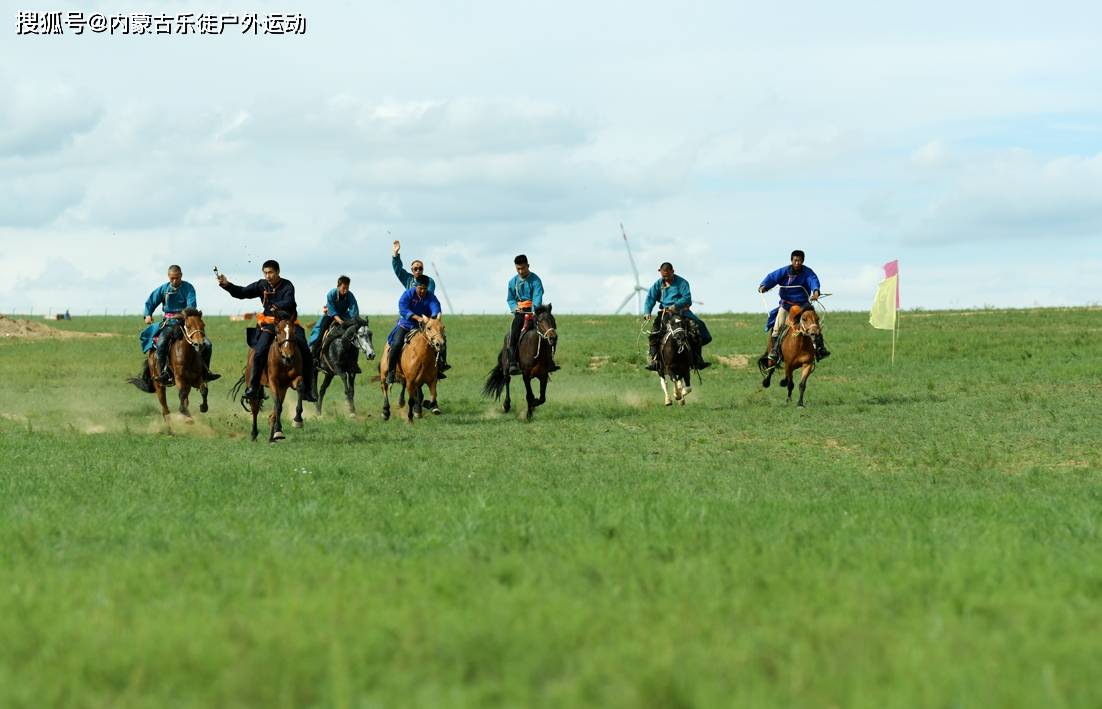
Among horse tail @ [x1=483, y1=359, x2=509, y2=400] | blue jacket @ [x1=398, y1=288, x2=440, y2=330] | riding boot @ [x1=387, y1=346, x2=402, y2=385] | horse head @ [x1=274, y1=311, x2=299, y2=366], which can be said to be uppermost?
blue jacket @ [x1=398, y1=288, x2=440, y2=330]

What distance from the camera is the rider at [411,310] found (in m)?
24.9

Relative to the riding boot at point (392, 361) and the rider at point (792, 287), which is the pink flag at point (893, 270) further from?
the riding boot at point (392, 361)

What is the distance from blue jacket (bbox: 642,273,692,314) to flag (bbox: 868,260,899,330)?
446 inches

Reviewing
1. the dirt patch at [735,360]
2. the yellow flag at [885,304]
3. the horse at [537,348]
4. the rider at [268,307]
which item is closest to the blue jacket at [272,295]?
the rider at [268,307]

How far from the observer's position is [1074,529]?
11047 millimetres

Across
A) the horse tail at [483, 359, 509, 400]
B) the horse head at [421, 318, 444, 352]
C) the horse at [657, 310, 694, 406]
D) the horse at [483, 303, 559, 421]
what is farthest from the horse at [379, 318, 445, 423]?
the horse at [657, 310, 694, 406]

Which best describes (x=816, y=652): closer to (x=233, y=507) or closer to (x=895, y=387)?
(x=233, y=507)

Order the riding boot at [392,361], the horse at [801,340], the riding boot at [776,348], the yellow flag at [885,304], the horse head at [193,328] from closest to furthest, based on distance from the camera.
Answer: the horse head at [193,328], the riding boot at [392,361], the horse at [801,340], the riding boot at [776,348], the yellow flag at [885,304]

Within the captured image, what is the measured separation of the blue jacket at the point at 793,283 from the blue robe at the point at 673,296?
1595 millimetres

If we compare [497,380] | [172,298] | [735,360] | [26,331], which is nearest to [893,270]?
[735,360]

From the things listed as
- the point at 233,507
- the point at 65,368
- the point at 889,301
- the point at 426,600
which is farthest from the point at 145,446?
the point at 65,368

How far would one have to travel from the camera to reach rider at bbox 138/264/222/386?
2397cm

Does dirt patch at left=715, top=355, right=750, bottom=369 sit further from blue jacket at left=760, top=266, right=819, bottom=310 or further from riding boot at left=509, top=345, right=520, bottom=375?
riding boot at left=509, top=345, right=520, bottom=375

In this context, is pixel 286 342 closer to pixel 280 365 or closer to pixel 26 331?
pixel 280 365
